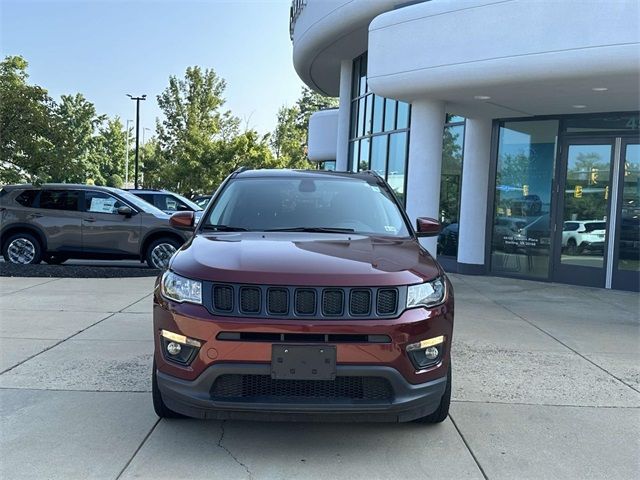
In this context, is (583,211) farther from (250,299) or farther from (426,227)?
(250,299)

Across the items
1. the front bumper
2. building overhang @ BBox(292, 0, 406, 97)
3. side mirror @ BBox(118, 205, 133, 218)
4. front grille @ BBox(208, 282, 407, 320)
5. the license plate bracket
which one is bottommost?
the front bumper

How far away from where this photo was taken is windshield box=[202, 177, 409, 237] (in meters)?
4.44

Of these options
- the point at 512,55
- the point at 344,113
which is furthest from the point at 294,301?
the point at 344,113

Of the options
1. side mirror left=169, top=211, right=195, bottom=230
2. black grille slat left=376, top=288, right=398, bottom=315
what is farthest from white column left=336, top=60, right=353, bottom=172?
black grille slat left=376, top=288, right=398, bottom=315

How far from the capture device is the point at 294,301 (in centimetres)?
323

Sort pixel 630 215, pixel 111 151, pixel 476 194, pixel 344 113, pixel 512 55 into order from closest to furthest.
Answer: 1. pixel 512 55
2. pixel 630 215
3. pixel 476 194
4. pixel 344 113
5. pixel 111 151

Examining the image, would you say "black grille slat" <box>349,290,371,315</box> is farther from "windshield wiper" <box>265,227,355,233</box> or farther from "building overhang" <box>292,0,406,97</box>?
"building overhang" <box>292,0,406,97</box>

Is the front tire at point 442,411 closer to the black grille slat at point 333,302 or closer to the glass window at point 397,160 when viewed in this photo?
the black grille slat at point 333,302

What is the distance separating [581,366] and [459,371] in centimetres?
127

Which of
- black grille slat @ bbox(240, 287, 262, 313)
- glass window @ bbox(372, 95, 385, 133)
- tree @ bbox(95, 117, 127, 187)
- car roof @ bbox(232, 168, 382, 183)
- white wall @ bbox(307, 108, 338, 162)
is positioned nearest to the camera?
black grille slat @ bbox(240, 287, 262, 313)

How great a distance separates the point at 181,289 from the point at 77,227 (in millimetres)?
8572

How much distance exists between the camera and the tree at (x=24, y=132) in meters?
11.6

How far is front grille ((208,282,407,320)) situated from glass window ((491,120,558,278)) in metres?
8.71

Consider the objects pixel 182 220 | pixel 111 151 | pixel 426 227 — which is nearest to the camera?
pixel 182 220
